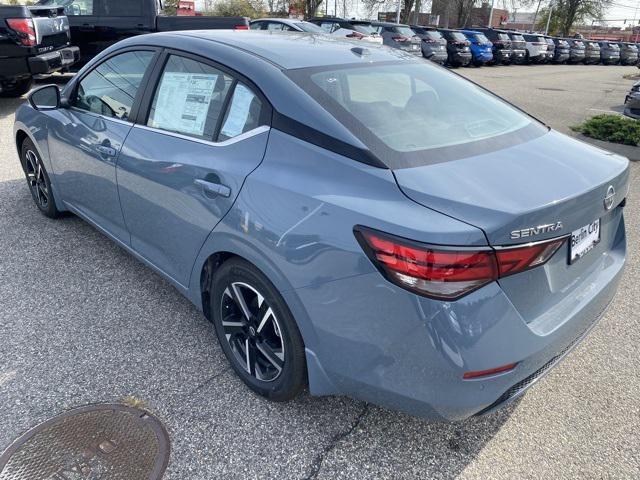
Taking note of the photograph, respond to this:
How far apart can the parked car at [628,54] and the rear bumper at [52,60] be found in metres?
40.3

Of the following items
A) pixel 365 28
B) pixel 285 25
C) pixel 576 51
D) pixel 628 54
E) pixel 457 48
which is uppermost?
pixel 285 25

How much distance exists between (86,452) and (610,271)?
2.47 metres

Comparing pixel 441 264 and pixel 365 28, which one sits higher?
pixel 365 28

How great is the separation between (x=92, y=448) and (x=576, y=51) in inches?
1519

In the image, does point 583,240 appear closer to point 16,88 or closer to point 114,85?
point 114,85

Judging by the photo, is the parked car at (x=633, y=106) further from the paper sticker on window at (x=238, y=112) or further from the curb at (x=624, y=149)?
the paper sticker on window at (x=238, y=112)

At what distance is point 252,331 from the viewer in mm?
2443

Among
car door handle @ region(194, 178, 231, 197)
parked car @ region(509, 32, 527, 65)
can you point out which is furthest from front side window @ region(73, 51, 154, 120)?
parked car @ region(509, 32, 527, 65)

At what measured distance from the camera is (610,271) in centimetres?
238

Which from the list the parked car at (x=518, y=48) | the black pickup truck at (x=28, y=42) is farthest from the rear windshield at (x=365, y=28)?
the black pickup truck at (x=28, y=42)

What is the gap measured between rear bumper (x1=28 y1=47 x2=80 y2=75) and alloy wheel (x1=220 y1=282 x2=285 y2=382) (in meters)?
6.95

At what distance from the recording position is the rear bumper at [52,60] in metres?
7.62

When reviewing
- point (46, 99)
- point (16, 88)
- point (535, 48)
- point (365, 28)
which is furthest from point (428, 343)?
point (535, 48)

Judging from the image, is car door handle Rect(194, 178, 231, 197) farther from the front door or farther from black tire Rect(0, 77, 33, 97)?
black tire Rect(0, 77, 33, 97)
